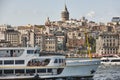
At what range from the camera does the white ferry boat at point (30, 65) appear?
40.5 m

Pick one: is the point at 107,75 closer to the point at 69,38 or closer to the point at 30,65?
the point at 30,65

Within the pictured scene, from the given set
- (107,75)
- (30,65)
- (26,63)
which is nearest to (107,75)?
(107,75)

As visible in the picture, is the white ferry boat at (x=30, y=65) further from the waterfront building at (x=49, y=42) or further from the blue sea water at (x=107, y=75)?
the waterfront building at (x=49, y=42)

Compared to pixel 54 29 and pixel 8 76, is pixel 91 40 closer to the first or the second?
pixel 54 29

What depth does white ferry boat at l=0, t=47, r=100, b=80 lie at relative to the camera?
4053cm

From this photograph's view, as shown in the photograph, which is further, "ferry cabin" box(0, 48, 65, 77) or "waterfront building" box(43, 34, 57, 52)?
"waterfront building" box(43, 34, 57, 52)

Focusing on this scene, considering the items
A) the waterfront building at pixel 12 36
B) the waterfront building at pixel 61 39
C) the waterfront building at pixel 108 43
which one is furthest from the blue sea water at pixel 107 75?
the waterfront building at pixel 12 36

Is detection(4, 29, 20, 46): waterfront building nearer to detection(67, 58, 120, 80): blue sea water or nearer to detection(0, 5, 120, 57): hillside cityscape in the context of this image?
detection(0, 5, 120, 57): hillside cityscape

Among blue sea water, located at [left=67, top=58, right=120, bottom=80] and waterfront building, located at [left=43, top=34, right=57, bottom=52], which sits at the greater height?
waterfront building, located at [left=43, top=34, right=57, bottom=52]

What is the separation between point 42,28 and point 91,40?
89.2 feet

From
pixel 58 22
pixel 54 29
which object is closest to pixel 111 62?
pixel 54 29

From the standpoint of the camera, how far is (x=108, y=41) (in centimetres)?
13350

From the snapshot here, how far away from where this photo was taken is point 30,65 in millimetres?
40906

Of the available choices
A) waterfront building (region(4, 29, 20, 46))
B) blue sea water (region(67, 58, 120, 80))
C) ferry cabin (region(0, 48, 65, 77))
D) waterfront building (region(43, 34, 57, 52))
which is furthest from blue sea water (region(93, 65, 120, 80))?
waterfront building (region(4, 29, 20, 46))
